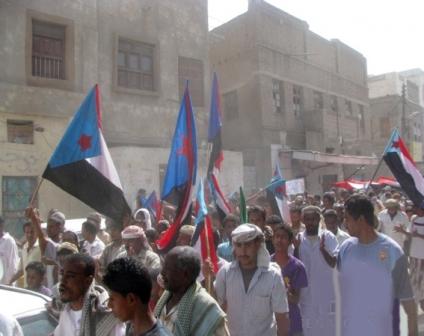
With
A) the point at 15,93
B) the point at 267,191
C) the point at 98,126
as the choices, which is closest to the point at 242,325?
the point at 98,126

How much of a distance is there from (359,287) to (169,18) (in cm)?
1500

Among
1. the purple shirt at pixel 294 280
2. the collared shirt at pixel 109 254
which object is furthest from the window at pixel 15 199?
the purple shirt at pixel 294 280

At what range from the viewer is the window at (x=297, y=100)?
78.3 ft

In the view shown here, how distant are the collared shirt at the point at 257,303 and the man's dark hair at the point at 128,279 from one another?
119 centimetres

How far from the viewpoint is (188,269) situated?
2.75 meters

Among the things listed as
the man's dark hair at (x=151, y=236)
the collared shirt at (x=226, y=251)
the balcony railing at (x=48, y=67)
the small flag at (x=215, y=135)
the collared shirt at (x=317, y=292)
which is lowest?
the collared shirt at (x=317, y=292)

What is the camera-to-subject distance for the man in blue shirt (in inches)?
131

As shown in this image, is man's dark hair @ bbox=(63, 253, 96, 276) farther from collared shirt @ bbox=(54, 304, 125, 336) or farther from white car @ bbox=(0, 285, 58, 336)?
white car @ bbox=(0, 285, 58, 336)

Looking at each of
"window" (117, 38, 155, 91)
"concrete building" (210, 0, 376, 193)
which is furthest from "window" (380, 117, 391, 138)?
"window" (117, 38, 155, 91)

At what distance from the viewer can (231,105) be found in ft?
75.5

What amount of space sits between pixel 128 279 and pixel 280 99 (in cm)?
2139

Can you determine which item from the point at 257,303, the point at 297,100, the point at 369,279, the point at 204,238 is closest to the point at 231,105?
the point at 297,100

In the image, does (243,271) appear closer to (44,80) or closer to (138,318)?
(138,318)

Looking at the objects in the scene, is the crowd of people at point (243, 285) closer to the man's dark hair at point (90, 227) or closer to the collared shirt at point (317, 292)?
the collared shirt at point (317, 292)
